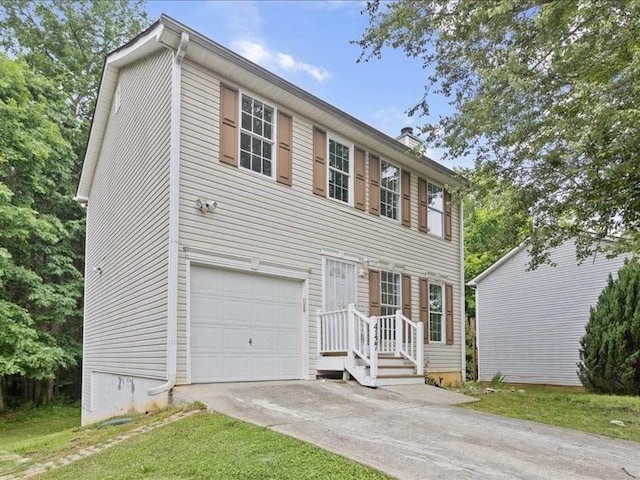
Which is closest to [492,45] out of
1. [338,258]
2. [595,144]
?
[595,144]

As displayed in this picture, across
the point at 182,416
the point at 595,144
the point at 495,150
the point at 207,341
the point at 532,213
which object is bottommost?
the point at 182,416

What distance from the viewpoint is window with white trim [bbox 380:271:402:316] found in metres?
11.0

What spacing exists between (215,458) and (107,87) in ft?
30.2

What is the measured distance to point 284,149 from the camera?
362 inches

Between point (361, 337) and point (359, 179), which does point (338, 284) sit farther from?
point (359, 179)

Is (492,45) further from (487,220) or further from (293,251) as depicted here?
(487,220)

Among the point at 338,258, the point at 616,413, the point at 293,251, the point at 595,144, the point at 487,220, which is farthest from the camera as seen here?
the point at 487,220

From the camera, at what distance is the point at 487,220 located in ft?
83.5

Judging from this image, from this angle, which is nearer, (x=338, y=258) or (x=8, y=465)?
(x=8, y=465)

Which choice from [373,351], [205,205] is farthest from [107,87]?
[373,351]

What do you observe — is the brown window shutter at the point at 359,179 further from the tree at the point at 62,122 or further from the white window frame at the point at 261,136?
the tree at the point at 62,122

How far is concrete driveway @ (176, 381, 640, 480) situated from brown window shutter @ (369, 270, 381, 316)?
264 centimetres

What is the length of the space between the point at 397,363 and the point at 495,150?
4173mm

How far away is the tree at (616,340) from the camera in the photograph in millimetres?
12484
